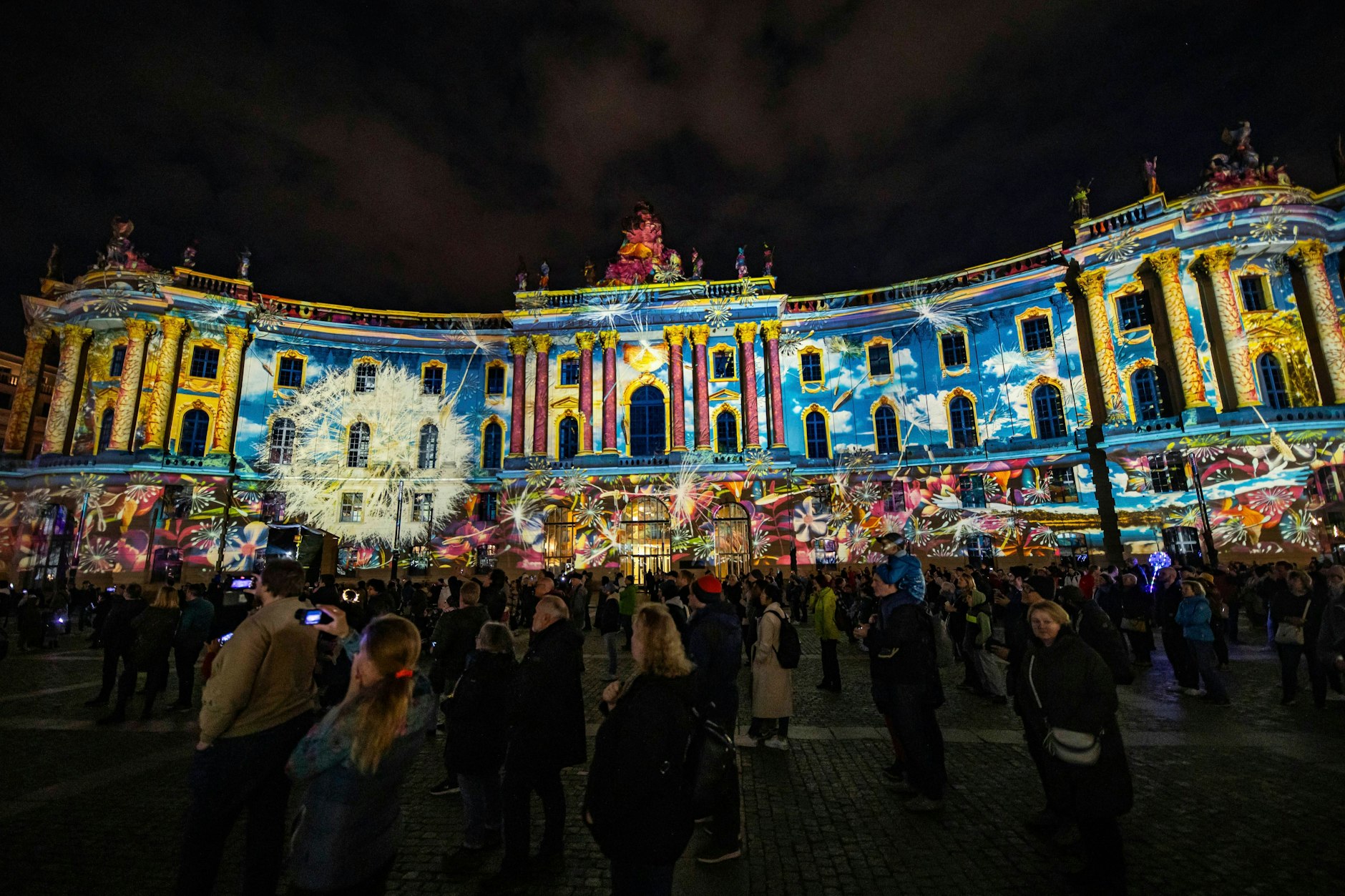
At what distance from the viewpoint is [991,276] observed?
3400cm

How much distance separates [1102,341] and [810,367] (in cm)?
1410

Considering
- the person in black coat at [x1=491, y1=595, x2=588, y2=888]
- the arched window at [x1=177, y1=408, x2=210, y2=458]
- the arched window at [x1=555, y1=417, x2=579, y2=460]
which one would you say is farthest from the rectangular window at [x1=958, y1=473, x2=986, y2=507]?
the arched window at [x1=177, y1=408, x2=210, y2=458]

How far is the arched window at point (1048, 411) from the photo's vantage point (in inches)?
1245

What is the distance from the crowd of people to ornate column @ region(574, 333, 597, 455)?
26.3m

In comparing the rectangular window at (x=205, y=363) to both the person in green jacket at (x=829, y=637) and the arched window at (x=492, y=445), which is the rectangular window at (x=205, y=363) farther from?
the person in green jacket at (x=829, y=637)

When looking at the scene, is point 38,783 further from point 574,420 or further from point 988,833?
point 574,420

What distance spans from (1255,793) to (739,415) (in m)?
30.3

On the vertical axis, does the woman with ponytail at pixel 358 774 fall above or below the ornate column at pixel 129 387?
below

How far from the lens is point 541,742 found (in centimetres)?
439

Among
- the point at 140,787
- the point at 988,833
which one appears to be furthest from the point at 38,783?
the point at 988,833

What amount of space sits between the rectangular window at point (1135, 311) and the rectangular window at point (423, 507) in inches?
1430

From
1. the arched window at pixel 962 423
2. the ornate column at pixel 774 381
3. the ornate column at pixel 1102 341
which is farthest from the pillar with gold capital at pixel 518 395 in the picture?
the ornate column at pixel 1102 341

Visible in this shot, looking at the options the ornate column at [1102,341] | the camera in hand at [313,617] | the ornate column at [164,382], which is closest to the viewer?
the camera in hand at [313,617]

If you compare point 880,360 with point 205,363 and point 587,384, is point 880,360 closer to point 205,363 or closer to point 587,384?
point 587,384
